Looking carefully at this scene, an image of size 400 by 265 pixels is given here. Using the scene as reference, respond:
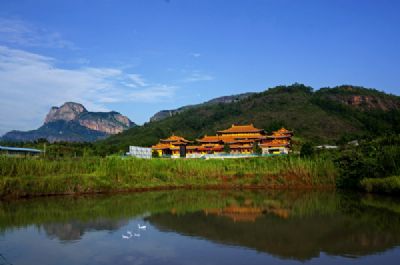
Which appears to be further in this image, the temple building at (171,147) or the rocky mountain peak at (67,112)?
the rocky mountain peak at (67,112)

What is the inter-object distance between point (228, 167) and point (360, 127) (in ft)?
143

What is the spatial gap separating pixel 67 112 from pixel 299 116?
458ft

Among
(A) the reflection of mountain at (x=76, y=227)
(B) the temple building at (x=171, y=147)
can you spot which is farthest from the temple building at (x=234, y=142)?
(A) the reflection of mountain at (x=76, y=227)

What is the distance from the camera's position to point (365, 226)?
19.8 meters

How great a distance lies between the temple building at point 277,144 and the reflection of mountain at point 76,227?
29738 millimetres

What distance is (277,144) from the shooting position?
48844 millimetres

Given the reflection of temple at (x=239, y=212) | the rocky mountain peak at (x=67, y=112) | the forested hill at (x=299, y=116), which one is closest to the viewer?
the reflection of temple at (x=239, y=212)

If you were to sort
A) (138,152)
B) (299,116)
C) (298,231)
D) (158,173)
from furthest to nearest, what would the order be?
(299,116) → (138,152) → (158,173) → (298,231)

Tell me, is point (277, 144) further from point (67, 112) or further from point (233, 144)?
point (67, 112)

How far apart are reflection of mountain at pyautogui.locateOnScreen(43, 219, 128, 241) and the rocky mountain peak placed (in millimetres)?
174453

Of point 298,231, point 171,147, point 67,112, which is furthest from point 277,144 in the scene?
point 67,112

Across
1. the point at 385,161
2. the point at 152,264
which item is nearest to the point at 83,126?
the point at 385,161

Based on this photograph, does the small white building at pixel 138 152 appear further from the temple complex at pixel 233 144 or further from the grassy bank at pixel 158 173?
the grassy bank at pixel 158 173

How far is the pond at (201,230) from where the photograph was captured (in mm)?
14430
